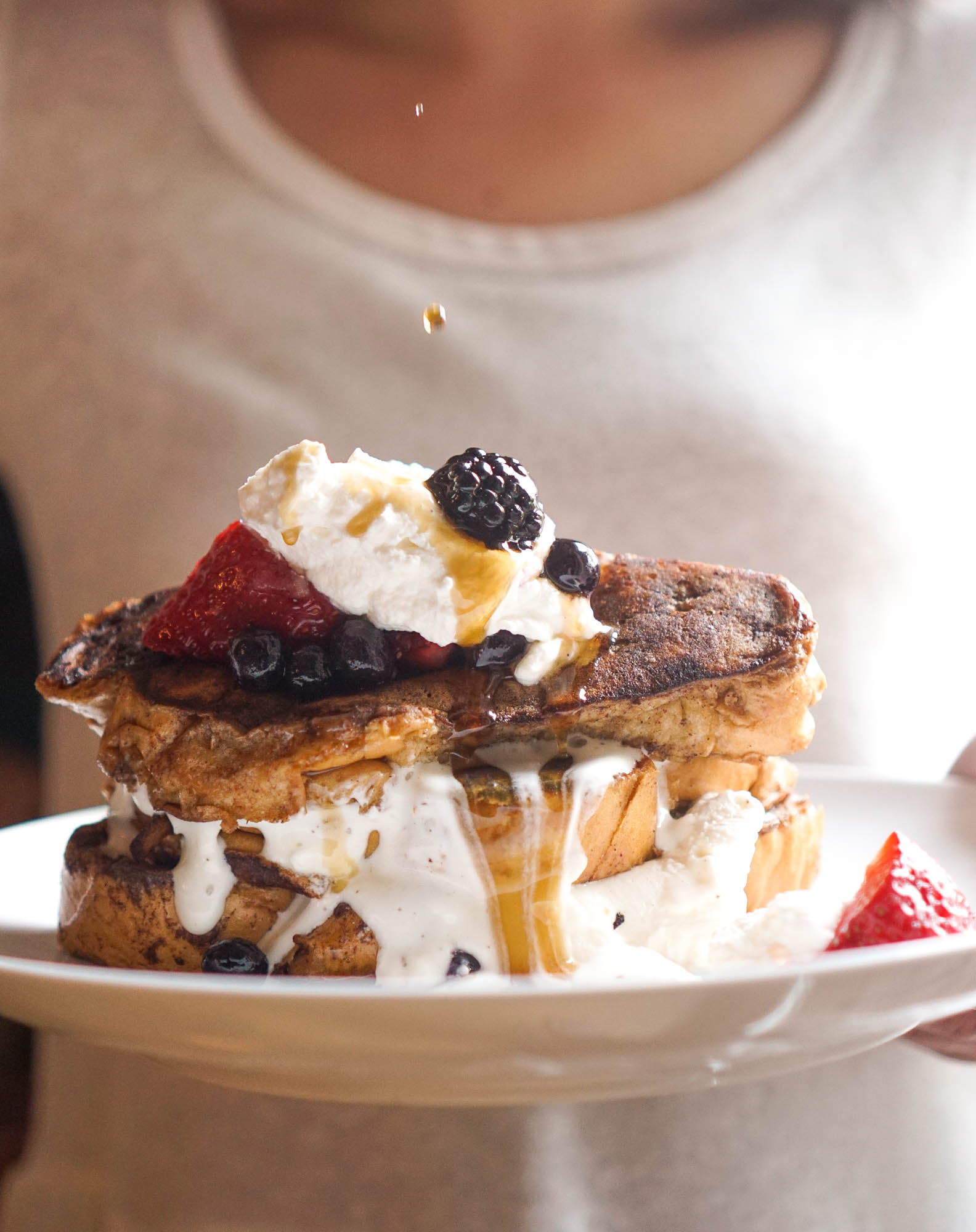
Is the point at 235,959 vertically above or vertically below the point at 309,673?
below

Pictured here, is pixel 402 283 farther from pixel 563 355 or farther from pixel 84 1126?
pixel 84 1126

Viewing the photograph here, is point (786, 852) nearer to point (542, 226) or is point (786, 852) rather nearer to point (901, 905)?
point (901, 905)

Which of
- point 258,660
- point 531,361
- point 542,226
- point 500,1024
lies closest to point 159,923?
point 258,660

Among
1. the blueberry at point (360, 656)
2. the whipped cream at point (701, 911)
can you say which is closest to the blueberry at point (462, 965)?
the whipped cream at point (701, 911)

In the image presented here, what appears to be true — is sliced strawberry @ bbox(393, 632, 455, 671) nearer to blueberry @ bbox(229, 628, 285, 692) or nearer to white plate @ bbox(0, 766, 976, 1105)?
blueberry @ bbox(229, 628, 285, 692)

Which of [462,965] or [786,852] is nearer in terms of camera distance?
[462,965]

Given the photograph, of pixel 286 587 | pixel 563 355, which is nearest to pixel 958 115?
pixel 563 355

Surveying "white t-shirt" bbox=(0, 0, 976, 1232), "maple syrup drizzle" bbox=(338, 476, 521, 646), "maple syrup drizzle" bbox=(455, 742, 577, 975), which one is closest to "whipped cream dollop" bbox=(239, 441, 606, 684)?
"maple syrup drizzle" bbox=(338, 476, 521, 646)
